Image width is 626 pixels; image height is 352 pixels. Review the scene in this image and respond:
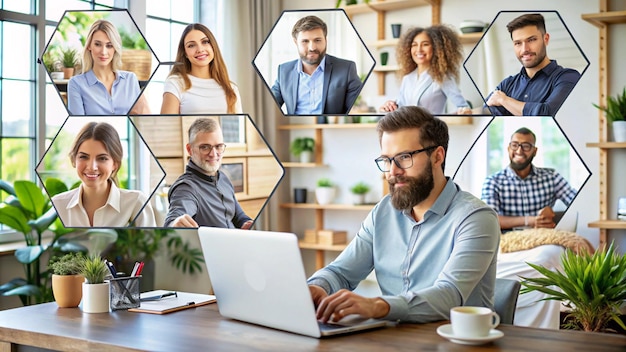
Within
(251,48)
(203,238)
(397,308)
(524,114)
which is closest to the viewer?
(397,308)

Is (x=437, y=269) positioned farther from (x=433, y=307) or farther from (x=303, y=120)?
(x=303, y=120)

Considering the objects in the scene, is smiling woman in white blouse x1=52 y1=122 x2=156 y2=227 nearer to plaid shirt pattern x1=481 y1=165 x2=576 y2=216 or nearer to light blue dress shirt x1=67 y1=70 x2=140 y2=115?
light blue dress shirt x1=67 y1=70 x2=140 y2=115

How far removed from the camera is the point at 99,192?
98.2 inches

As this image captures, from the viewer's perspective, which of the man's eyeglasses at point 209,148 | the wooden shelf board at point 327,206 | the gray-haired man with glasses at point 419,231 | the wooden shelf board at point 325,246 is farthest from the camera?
the wooden shelf board at point 325,246

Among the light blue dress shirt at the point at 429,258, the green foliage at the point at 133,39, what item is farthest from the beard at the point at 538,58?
the green foliage at the point at 133,39

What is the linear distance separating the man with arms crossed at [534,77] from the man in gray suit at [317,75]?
0.45 meters

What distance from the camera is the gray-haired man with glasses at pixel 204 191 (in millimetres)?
2402

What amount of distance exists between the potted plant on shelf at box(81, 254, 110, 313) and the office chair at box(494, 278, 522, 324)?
1025mm

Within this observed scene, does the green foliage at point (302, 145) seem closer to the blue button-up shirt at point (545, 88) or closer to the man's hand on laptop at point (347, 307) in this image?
the blue button-up shirt at point (545, 88)

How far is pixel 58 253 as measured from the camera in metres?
4.22

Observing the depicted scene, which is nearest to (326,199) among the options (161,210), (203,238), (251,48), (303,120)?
(303,120)

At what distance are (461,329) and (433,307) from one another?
24 cm

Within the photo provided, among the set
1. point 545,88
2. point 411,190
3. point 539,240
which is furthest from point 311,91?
point 539,240

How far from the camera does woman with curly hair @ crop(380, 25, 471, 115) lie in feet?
8.74
